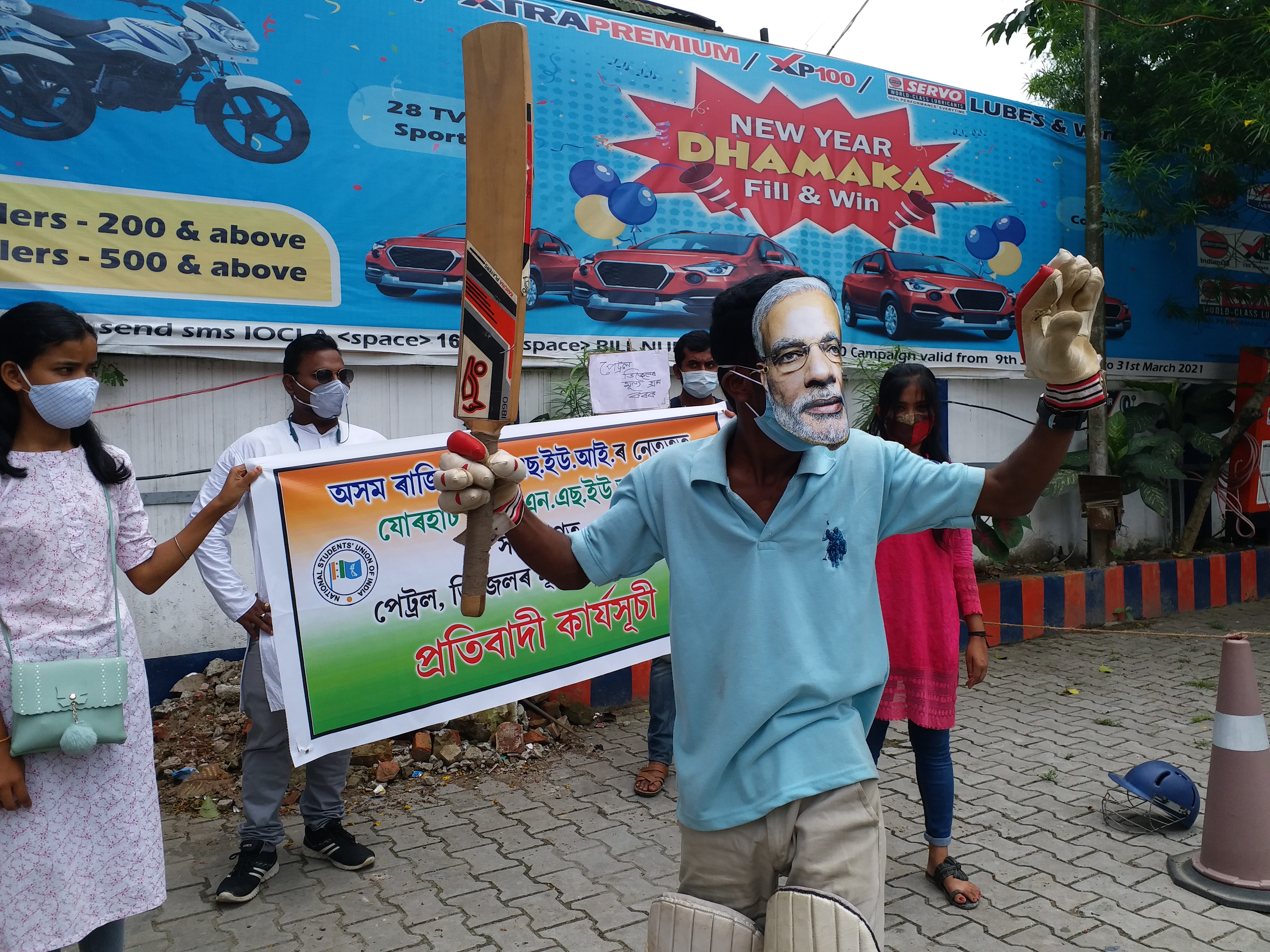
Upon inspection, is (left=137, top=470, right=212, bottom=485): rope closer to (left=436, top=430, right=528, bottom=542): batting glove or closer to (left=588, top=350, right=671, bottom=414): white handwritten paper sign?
(left=588, top=350, right=671, bottom=414): white handwritten paper sign

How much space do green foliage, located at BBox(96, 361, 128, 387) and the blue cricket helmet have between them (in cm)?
550

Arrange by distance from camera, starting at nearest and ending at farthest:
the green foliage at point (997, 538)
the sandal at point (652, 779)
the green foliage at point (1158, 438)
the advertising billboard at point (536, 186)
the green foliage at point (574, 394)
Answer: the sandal at point (652, 779), the advertising billboard at point (536, 186), the green foliage at point (574, 394), the green foliage at point (997, 538), the green foliage at point (1158, 438)

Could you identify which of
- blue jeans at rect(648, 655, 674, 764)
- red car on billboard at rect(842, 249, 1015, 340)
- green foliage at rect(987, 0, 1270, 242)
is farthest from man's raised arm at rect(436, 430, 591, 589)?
green foliage at rect(987, 0, 1270, 242)

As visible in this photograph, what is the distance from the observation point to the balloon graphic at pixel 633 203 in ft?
22.8

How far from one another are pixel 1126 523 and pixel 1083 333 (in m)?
8.93

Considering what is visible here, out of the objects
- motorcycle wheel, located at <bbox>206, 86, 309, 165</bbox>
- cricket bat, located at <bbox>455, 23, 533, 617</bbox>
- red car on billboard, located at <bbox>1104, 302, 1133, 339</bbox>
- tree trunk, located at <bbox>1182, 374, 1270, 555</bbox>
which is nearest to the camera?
cricket bat, located at <bbox>455, 23, 533, 617</bbox>

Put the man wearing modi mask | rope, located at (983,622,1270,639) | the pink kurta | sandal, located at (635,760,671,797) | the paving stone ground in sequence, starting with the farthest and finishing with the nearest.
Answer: rope, located at (983,622,1270,639) < sandal, located at (635,760,671,797) < the pink kurta < the paving stone ground < the man wearing modi mask

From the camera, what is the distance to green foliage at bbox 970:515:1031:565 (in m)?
8.02

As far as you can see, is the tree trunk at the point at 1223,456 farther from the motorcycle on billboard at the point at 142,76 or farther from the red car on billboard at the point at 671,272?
the motorcycle on billboard at the point at 142,76

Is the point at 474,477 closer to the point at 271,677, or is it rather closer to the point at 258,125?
the point at 271,677

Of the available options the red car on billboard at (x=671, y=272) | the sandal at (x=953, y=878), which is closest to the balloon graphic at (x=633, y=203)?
the red car on billboard at (x=671, y=272)

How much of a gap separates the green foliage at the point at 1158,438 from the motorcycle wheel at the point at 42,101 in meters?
7.73

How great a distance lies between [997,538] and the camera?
8.11m

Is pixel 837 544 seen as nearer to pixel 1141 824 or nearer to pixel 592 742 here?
pixel 1141 824
